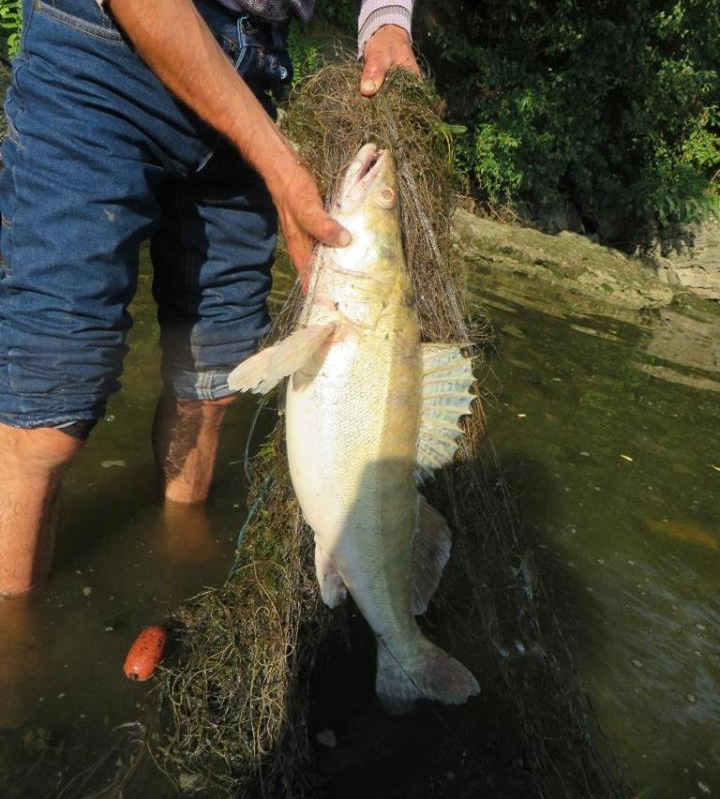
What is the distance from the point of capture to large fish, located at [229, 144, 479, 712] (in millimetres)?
2283

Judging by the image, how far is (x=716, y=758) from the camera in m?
2.95

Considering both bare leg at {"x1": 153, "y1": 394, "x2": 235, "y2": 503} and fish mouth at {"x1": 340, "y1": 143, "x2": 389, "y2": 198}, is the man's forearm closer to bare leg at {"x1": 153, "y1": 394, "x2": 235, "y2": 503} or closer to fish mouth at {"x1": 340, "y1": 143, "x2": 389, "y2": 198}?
fish mouth at {"x1": 340, "y1": 143, "x2": 389, "y2": 198}

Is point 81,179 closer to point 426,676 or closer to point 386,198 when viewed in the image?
point 386,198

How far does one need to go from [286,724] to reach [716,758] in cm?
186

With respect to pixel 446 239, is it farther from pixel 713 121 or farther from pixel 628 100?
pixel 713 121

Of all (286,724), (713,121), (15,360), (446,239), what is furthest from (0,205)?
(713,121)

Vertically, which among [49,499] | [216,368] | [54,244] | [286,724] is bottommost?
[286,724]

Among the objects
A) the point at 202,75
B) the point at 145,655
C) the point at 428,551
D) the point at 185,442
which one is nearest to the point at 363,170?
the point at 202,75

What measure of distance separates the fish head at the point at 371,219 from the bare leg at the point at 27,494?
3.85 feet

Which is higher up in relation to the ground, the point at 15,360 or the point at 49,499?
the point at 15,360

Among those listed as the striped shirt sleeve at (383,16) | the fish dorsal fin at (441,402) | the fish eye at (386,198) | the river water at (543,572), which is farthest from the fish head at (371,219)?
the river water at (543,572)

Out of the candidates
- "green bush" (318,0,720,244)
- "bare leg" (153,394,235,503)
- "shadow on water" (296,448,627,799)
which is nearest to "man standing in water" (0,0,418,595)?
"bare leg" (153,394,235,503)

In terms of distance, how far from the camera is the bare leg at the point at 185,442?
3.28 metres

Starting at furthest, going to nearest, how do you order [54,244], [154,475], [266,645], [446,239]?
[154,475], [446,239], [266,645], [54,244]
